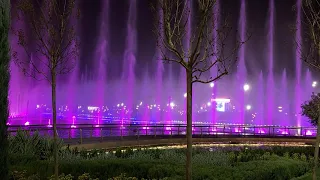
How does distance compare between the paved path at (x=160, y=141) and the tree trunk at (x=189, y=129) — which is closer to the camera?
the tree trunk at (x=189, y=129)

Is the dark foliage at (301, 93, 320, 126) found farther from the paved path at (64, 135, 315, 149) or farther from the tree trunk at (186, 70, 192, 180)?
the tree trunk at (186, 70, 192, 180)

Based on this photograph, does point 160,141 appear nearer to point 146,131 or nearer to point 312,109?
point 146,131

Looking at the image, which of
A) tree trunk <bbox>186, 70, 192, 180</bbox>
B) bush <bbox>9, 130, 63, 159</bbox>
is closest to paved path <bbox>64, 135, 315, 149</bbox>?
bush <bbox>9, 130, 63, 159</bbox>

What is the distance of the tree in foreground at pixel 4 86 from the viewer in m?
5.70

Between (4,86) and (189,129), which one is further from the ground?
(4,86)

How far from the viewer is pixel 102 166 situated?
1120 cm

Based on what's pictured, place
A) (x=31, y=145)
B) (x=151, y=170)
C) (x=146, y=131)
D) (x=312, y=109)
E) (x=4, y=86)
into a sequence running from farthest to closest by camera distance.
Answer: (x=146, y=131) < (x=312, y=109) < (x=31, y=145) < (x=151, y=170) < (x=4, y=86)

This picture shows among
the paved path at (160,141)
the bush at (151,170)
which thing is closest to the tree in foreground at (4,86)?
the bush at (151,170)

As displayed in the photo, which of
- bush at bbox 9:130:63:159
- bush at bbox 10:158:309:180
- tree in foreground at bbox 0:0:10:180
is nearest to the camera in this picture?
tree in foreground at bbox 0:0:10:180

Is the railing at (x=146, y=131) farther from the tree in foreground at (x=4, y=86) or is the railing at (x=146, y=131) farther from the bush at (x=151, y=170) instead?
the tree in foreground at (x=4, y=86)

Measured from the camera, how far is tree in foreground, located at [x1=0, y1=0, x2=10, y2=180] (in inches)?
225

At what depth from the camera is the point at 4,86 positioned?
579 cm

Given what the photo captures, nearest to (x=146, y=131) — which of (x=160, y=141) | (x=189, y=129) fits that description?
(x=160, y=141)

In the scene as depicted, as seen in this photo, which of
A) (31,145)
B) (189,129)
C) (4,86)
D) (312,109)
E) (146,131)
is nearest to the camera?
(4,86)
